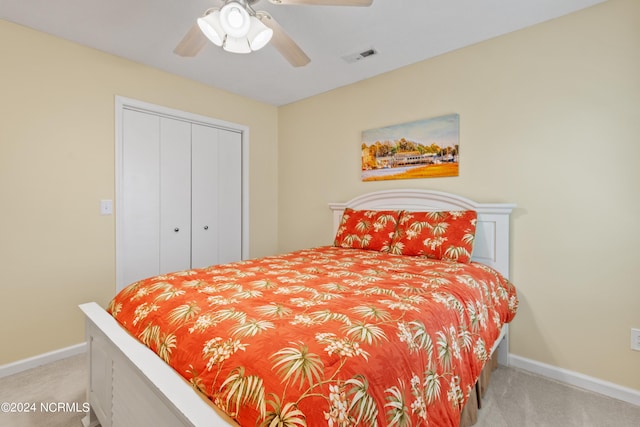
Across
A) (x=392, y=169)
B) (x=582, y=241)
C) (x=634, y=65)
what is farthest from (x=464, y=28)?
(x=582, y=241)

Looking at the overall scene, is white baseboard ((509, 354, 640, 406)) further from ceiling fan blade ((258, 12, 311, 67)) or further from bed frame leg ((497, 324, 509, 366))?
ceiling fan blade ((258, 12, 311, 67))

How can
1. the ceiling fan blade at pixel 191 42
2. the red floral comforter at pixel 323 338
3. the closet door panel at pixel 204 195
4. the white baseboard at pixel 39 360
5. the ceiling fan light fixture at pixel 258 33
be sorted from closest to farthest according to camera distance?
the red floral comforter at pixel 323 338 → the ceiling fan light fixture at pixel 258 33 → the ceiling fan blade at pixel 191 42 → the white baseboard at pixel 39 360 → the closet door panel at pixel 204 195

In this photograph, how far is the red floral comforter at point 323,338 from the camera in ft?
2.46

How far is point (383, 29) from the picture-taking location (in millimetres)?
2182

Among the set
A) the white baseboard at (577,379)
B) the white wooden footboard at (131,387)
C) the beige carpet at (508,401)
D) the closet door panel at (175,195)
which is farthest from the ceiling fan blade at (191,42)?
the white baseboard at (577,379)

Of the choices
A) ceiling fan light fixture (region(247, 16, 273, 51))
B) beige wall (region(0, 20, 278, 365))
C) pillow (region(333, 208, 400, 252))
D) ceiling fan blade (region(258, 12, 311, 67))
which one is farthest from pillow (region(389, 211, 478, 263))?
beige wall (region(0, 20, 278, 365))

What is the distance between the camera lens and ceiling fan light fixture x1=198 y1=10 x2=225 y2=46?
5.26ft

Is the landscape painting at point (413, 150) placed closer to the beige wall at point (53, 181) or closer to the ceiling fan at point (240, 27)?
the ceiling fan at point (240, 27)

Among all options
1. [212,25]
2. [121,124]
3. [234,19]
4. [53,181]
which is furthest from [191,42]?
[53,181]

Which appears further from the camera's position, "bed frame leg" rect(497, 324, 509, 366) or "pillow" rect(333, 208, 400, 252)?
"pillow" rect(333, 208, 400, 252)

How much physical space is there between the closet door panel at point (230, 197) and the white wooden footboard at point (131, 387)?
1819 millimetres

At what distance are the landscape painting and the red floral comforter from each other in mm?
1141

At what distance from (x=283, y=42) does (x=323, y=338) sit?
1.71m

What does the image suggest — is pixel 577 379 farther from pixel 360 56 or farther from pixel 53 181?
pixel 53 181
